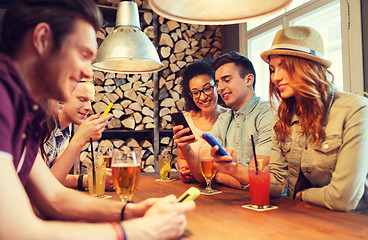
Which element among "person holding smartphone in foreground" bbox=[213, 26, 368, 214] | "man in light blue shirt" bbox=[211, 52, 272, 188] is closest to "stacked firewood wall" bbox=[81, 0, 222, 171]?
"man in light blue shirt" bbox=[211, 52, 272, 188]

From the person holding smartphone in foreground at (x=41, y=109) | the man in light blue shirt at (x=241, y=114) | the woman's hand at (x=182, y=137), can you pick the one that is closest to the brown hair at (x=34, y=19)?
the person holding smartphone in foreground at (x=41, y=109)

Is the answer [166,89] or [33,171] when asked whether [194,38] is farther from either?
[33,171]

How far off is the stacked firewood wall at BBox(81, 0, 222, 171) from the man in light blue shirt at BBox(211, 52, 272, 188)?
163 centimetres

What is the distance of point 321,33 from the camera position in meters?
3.27

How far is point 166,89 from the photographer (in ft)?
13.4

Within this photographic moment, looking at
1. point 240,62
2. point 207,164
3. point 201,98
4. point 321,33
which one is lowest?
point 207,164

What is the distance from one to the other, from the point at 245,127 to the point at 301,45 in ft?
2.62

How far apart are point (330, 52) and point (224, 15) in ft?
7.18

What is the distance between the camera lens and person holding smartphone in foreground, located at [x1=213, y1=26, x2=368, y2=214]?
4.05 ft

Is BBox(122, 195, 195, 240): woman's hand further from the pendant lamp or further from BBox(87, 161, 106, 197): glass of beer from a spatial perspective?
the pendant lamp

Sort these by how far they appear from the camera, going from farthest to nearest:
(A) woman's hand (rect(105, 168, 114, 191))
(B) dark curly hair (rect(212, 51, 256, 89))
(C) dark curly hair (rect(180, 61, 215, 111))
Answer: (C) dark curly hair (rect(180, 61, 215, 111)), (B) dark curly hair (rect(212, 51, 256, 89)), (A) woman's hand (rect(105, 168, 114, 191))

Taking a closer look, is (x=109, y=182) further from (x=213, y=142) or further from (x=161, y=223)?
(x=161, y=223)

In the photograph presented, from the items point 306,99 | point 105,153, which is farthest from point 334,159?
point 105,153

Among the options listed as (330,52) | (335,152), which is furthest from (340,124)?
(330,52)
